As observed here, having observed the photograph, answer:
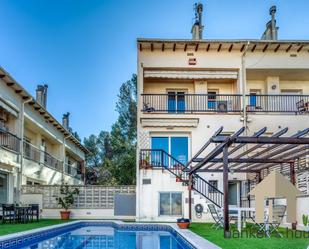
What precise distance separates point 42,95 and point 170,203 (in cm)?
1465

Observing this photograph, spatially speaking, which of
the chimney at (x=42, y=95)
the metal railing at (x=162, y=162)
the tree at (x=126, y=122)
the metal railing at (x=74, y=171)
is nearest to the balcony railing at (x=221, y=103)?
the metal railing at (x=162, y=162)

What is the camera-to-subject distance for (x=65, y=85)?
3928cm

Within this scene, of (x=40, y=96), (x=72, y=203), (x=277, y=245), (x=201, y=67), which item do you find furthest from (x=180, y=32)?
(x=277, y=245)

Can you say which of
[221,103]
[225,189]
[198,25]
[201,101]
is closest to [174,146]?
[201,101]

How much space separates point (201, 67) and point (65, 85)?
20.1m

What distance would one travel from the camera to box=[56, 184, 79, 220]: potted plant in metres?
21.6

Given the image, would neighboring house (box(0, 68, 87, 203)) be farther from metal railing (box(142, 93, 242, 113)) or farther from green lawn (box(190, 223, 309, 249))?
green lawn (box(190, 223, 309, 249))

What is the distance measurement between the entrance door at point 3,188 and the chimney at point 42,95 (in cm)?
928

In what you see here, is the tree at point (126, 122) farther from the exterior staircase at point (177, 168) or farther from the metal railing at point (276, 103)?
the exterior staircase at point (177, 168)

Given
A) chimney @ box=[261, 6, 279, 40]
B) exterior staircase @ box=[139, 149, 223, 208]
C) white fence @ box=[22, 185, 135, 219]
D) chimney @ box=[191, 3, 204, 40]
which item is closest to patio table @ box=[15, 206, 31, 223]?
white fence @ box=[22, 185, 135, 219]

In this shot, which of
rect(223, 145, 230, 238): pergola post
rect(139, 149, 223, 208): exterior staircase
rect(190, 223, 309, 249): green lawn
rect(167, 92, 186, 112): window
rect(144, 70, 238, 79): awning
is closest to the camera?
rect(190, 223, 309, 249): green lawn

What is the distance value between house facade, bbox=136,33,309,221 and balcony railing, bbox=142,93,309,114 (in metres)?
0.05

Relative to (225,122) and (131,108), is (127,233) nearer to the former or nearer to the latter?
(225,122)

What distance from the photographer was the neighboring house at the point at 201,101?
20000 mm
